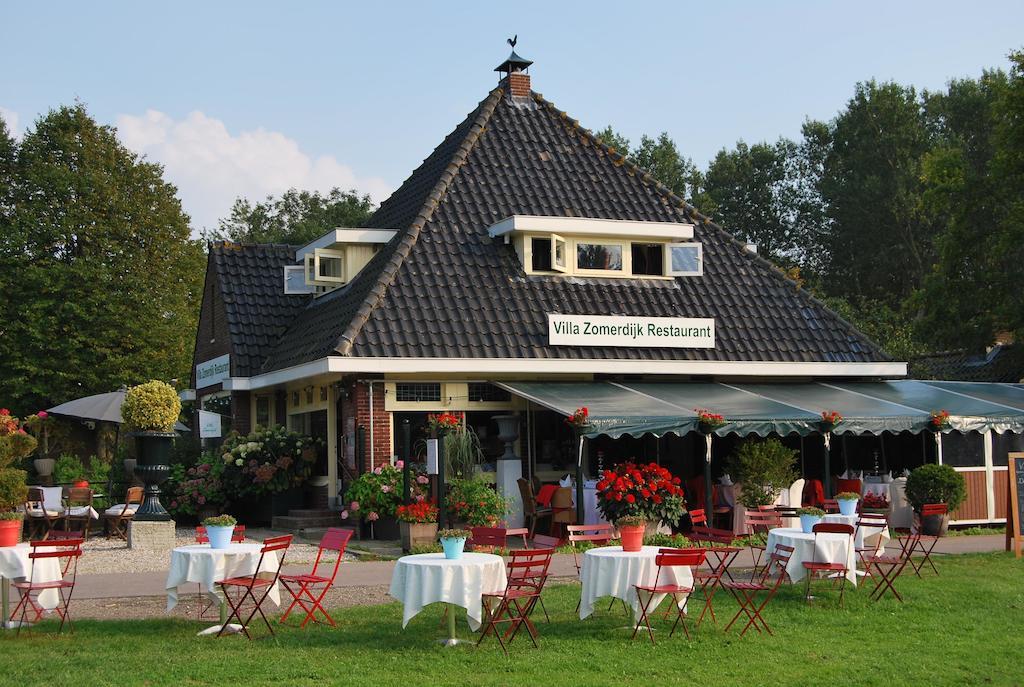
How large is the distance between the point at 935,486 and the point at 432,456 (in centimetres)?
753

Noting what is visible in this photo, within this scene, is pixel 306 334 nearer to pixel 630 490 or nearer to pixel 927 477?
pixel 630 490

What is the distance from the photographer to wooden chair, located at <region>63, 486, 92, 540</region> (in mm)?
17000

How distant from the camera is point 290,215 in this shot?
53.5 metres

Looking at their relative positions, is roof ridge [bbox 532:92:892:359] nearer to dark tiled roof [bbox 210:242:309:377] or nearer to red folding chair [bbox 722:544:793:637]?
dark tiled roof [bbox 210:242:309:377]

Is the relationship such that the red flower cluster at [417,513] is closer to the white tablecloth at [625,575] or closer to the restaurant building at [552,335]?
the restaurant building at [552,335]

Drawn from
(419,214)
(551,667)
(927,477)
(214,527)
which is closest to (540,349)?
(419,214)

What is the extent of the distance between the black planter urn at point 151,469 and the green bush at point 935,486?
1105 cm

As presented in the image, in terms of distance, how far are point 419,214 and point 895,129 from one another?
103 ft

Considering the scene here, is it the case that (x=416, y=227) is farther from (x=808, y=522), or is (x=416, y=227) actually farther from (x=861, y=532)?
(x=808, y=522)

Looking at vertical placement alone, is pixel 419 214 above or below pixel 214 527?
above

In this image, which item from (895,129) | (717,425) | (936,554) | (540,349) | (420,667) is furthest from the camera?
(895,129)

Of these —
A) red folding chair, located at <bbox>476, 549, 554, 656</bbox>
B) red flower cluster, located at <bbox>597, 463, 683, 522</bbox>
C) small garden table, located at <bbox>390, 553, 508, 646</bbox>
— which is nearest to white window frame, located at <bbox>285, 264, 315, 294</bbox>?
red flower cluster, located at <bbox>597, 463, 683, 522</bbox>

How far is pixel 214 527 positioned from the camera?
1037 centimetres

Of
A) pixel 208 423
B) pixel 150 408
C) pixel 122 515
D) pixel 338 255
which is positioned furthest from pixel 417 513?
pixel 338 255
